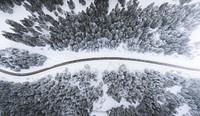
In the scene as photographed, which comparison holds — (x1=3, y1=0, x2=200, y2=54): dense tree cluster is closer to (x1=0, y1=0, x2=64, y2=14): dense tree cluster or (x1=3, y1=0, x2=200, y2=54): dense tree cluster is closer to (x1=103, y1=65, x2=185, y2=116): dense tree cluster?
(x1=0, y1=0, x2=64, y2=14): dense tree cluster

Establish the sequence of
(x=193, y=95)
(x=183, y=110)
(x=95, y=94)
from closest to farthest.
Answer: (x=183, y=110) → (x=193, y=95) → (x=95, y=94)

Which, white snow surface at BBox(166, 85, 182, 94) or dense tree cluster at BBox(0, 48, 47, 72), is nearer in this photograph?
white snow surface at BBox(166, 85, 182, 94)

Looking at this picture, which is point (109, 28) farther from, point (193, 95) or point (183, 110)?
point (183, 110)

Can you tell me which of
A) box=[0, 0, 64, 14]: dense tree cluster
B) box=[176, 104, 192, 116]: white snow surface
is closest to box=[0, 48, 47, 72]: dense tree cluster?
box=[0, 0, 64, 14]: dense tree cluster

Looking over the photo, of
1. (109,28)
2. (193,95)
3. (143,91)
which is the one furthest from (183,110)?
(109,28)

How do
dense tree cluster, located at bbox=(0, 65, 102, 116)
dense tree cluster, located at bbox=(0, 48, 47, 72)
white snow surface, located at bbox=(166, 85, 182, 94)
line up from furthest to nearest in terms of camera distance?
dense tree cluster, located at bbox=(0, 48, 47, 72) < white snow surface, located at bbox=(166, 85, 182, 94) < dense tree cluster, located at bbox=(0, 65, 102, 116)

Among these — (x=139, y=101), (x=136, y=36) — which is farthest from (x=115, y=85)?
(x=136, y=36)
